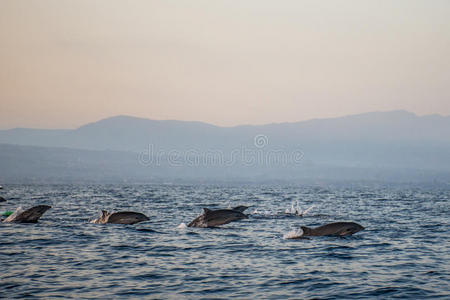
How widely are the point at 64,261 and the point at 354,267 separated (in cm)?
933

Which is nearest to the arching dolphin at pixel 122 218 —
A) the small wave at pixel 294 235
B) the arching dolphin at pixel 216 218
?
the arching dolphin at pixel 216 218

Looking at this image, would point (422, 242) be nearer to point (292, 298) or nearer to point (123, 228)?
point (292, 298)

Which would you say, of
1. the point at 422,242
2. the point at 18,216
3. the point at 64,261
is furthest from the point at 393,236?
the point at 18,216

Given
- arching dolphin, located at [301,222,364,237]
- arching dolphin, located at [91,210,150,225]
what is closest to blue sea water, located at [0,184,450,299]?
arching dolphin, located at [301,222,364,237]

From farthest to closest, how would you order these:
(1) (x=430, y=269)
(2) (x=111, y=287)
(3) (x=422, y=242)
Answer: (3) (x=422, y=242) → (1) (x=430, y=269) → (2) (x=111, y=287)

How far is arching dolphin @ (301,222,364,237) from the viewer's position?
23484mm

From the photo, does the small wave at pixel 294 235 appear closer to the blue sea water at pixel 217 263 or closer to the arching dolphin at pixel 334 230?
the arching dolphin at pixel 334 230

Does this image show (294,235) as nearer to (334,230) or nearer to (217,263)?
(334,230)

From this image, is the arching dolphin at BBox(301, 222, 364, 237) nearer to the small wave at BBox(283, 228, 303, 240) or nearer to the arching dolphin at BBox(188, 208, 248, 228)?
the small wave at BBox(283, 228, 303, 240)

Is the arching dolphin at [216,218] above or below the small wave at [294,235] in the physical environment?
above

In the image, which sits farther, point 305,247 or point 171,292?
point 305,247

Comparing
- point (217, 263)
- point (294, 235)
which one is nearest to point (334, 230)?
point (294, 235)

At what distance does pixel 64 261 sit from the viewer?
17359mm

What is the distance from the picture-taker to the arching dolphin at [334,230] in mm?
23484
